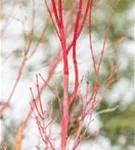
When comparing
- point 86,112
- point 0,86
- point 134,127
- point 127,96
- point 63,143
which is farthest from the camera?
point 127,96

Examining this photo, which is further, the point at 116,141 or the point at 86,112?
the point at 116,141

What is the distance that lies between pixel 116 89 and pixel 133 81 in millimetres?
325

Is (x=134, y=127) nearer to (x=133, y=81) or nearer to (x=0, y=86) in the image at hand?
(x=133, y=81)

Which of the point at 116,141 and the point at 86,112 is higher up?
the point at 86,112

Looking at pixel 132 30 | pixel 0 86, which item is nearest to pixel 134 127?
pixel 132 30

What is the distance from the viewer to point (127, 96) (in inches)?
350

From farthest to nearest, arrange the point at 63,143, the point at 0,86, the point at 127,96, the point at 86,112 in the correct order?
the point at 127,96
the point at 0,86
the point at 86,112
the point at 63,143

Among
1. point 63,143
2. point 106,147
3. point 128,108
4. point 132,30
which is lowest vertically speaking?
point 106,147

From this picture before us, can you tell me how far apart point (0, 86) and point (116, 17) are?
3.82 m

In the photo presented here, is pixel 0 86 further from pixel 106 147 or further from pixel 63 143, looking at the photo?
pixel 63 143

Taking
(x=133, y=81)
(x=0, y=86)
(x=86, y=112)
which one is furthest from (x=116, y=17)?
(x=86, y=112)

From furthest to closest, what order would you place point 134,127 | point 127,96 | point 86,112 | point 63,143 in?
point 127,96 → point 134,127 → point 86,112 → point 63,143

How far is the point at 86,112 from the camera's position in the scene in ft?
5.37

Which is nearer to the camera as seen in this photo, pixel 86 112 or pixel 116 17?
pixel 86 112
